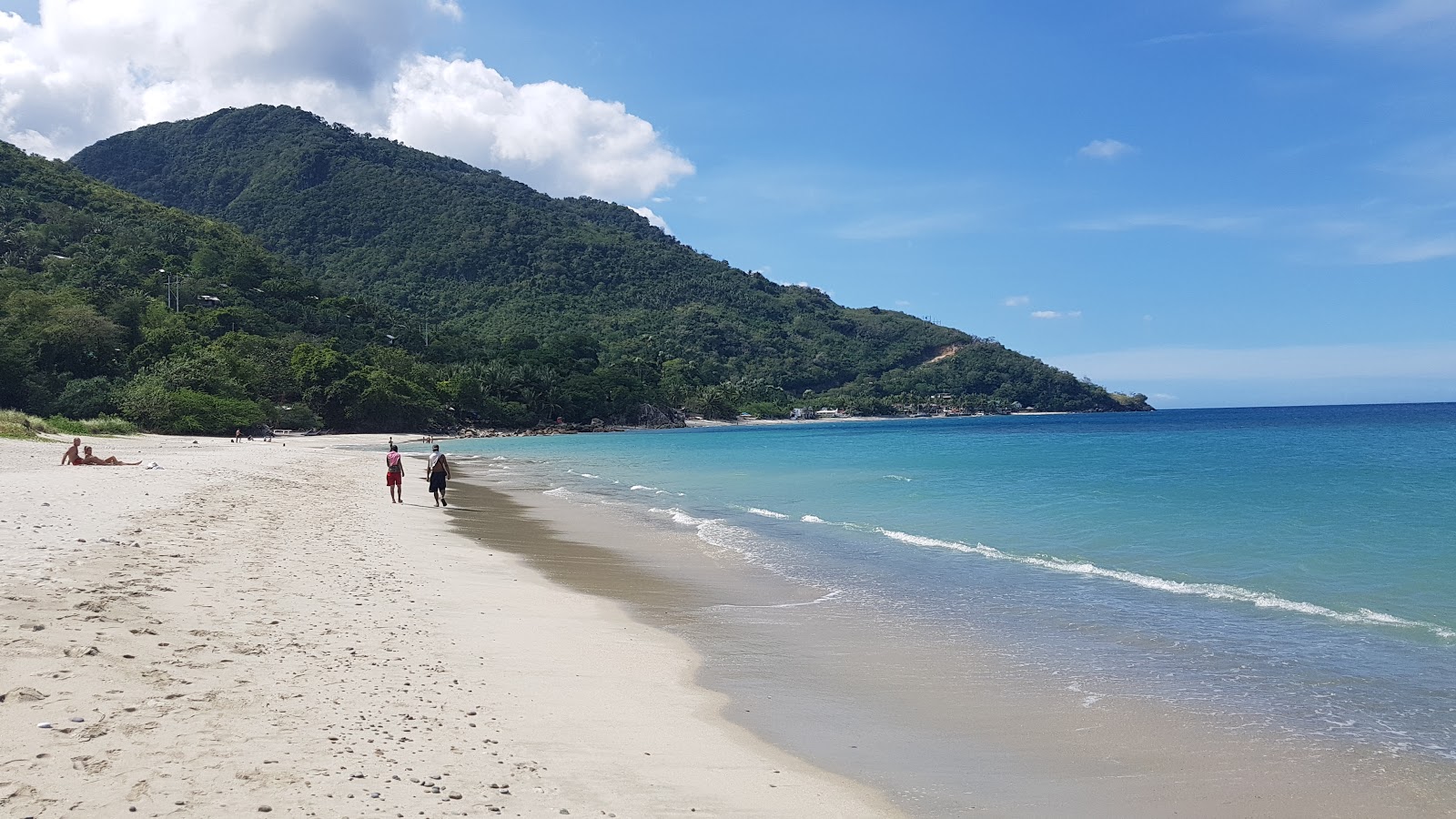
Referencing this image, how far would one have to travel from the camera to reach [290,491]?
68.5ft

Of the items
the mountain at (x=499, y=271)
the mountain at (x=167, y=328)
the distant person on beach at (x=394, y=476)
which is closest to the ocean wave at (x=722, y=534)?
the distant person on beach at (x=394, y=476)

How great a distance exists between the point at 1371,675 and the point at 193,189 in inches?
8690

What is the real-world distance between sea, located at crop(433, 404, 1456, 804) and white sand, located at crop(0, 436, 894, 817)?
361 centimetres

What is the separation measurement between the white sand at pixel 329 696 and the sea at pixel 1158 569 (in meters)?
3.61

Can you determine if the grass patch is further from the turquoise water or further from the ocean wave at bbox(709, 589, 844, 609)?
the ocean wave at bbox(709, 589, 844, 609)

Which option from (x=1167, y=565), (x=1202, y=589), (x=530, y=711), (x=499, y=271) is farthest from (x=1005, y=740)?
(x=499, y=271)

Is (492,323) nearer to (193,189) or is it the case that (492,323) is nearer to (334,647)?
(193,189)

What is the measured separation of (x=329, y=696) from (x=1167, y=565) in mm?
13122

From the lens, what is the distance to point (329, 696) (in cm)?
573

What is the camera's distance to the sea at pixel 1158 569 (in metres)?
7.63

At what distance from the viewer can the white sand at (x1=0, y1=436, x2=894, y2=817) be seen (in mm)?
4289

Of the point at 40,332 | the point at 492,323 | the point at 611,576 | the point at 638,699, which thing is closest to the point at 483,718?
the point at 638,699

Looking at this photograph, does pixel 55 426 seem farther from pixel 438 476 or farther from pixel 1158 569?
pixel 1158 569

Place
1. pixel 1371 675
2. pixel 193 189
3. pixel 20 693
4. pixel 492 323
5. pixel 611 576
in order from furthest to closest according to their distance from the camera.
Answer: pixel 193 189
pixel 492 323
pixel 611 576
pixel 1371 675
pixel 20 693
